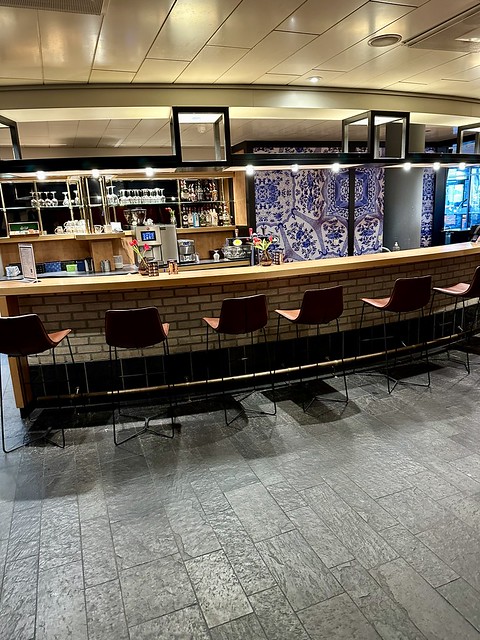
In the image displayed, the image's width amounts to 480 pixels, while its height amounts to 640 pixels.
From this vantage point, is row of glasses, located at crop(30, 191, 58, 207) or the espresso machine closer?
the espresso machine

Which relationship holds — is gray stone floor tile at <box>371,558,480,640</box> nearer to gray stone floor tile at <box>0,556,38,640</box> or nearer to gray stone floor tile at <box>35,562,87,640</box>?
gray stone floor tile at <box>35,562,87,640</box>

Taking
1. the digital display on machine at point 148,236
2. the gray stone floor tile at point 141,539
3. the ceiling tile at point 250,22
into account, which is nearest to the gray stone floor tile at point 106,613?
the gray stone floor tile at point 141,539

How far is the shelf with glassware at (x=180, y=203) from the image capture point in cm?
784

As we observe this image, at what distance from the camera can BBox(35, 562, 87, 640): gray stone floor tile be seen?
6.14 feet

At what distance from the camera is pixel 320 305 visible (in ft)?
12.4

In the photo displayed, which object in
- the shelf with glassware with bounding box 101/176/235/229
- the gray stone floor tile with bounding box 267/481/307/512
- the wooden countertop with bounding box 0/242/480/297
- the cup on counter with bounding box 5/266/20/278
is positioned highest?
the shelf with glassware with bounding box 101/176/235/229

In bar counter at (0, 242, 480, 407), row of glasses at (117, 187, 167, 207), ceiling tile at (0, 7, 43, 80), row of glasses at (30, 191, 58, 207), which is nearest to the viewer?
ceiling tile at (0, 7, 43, 80)

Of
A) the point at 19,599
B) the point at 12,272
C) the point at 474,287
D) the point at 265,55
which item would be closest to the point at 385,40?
the point at 265,55

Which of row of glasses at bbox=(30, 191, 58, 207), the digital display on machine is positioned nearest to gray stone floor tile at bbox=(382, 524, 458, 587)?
the digital display on machine

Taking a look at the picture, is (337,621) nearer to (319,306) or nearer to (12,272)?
(319,306)

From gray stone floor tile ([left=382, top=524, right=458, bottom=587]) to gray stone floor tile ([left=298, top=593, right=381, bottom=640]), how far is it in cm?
41

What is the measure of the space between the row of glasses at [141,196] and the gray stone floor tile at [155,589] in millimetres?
6218

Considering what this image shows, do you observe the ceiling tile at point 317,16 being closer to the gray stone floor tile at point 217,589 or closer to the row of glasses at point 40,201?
the gray stone floor tile at point 217,589

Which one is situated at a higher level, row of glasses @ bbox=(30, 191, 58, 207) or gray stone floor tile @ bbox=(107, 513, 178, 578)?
row of glasses @ bbox=(30, 191, 58, 207)
